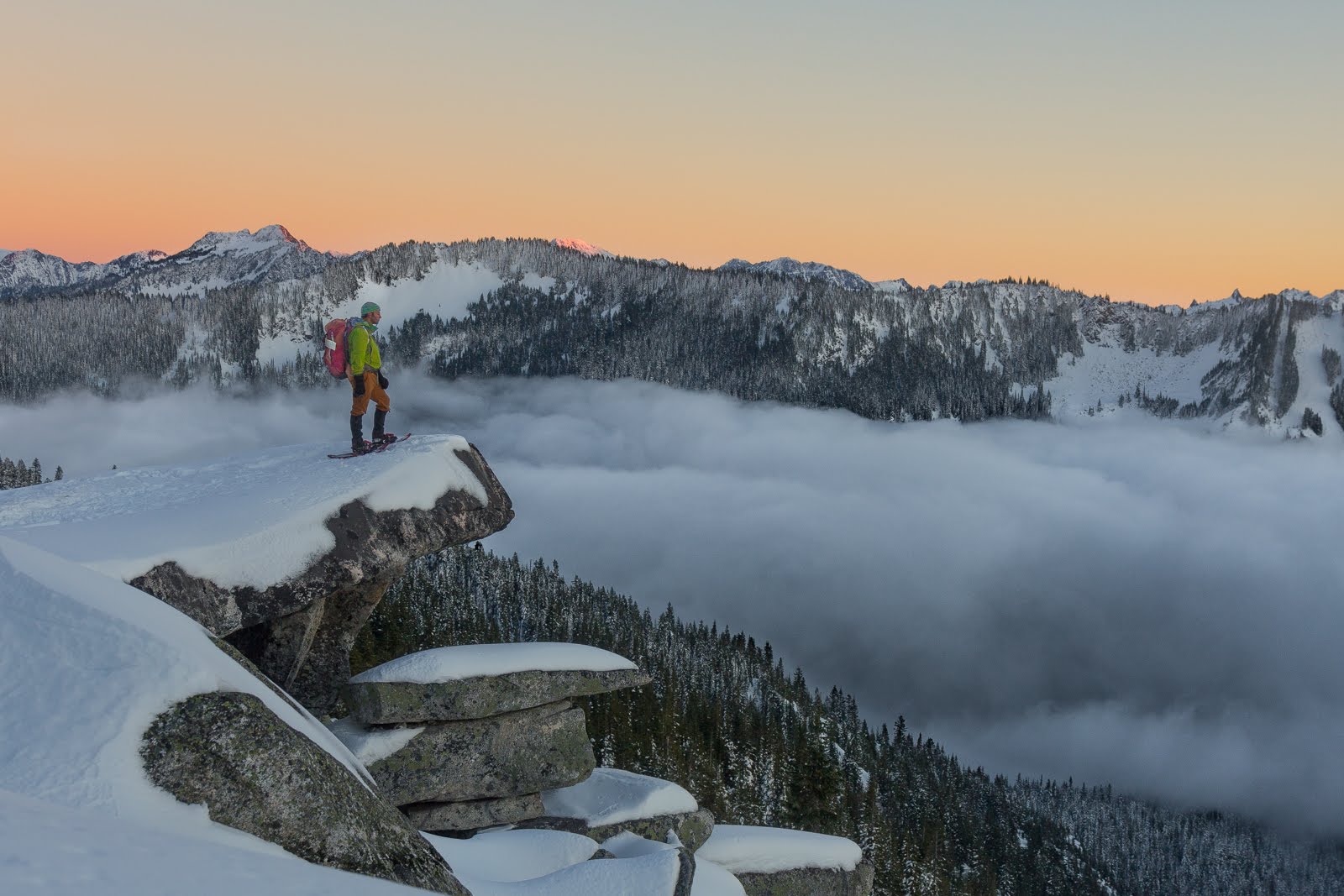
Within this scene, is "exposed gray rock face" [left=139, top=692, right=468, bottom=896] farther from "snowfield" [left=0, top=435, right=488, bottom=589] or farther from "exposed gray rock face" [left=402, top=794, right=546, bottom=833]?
"exposed gray rock face" [left=402, top=794, right=546, bottom=833]

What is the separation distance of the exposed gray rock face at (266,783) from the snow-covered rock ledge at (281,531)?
8.22 m

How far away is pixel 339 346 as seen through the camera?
2125 cm

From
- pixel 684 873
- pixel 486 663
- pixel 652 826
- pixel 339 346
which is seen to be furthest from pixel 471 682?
pixel 339 346

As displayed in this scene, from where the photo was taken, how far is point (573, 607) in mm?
151125

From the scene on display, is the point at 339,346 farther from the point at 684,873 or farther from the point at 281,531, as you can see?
the point at 684,873

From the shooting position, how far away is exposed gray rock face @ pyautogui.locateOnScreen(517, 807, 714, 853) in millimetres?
21250

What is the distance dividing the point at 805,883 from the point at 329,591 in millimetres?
12128

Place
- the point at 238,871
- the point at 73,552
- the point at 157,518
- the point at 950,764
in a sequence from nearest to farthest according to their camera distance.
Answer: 1. the point at 238,871
2. the point at 73,552
3. the point at 157,518
4. the point at 950,764

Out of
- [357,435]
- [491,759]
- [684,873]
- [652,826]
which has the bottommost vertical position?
[652,826]

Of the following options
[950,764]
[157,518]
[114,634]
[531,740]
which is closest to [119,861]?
[114,634]

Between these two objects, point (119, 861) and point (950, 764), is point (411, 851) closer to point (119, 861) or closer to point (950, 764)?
point (119, 861)

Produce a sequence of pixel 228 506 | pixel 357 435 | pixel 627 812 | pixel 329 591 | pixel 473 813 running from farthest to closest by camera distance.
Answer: pixel 627 812 < pixel 357 435 < pixel 473 813 < pixel 228 506 < pixel 329 591

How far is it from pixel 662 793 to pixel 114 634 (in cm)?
1588

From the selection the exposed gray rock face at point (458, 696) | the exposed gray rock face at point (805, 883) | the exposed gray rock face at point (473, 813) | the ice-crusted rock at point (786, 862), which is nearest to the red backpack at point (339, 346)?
the exposed gray rock face at point (458, 696)
